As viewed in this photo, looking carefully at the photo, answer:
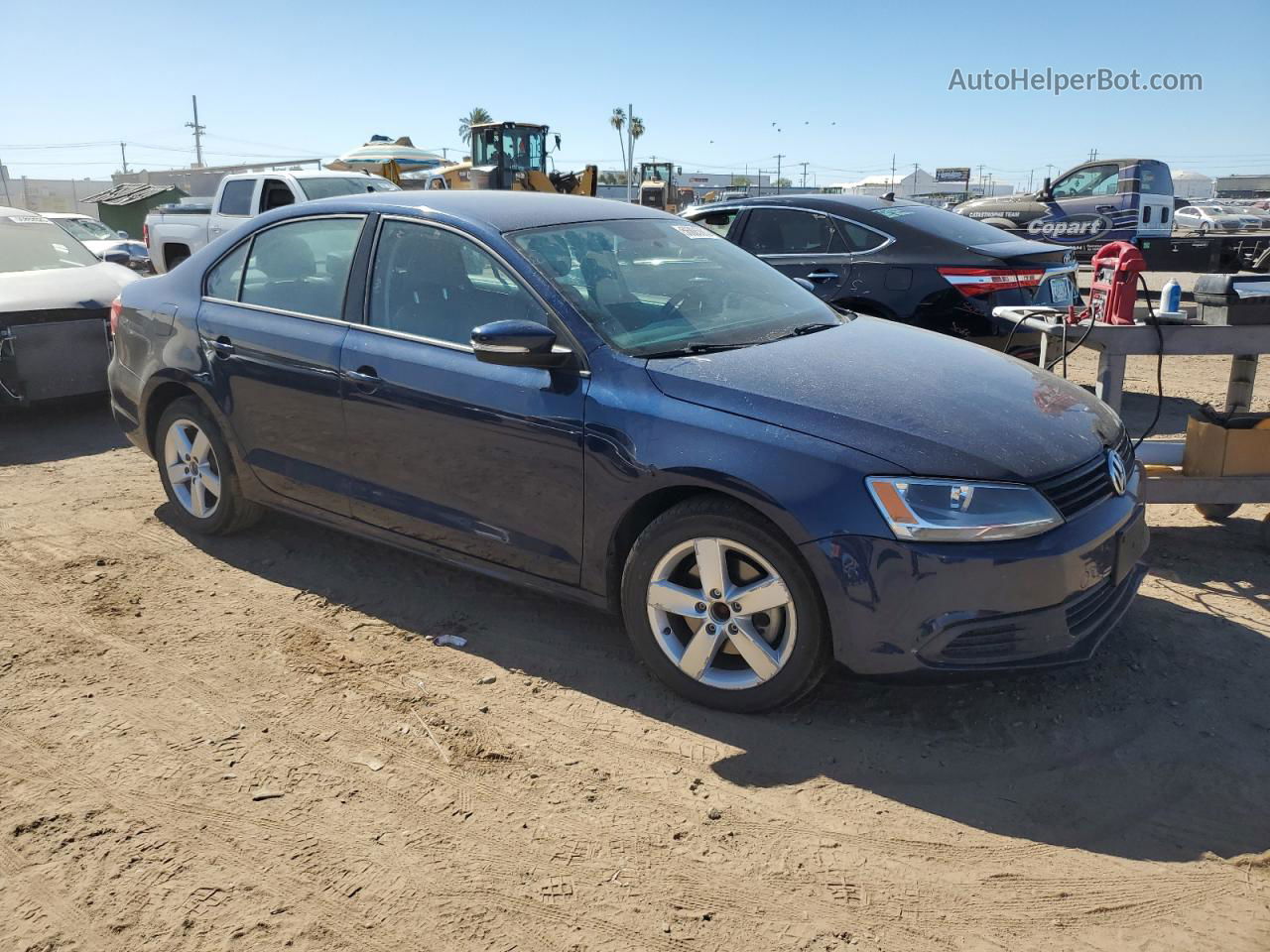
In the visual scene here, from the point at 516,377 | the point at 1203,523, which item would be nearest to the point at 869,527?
the point at 516,377

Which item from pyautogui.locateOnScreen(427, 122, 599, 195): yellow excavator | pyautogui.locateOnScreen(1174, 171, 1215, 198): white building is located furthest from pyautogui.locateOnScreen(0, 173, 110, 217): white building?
pyautogui.locateOnScreen(1174, 171, 1215, 198): white building

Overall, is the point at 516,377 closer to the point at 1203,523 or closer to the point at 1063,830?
the point at 1063,830

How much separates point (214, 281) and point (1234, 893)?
472 centimetres

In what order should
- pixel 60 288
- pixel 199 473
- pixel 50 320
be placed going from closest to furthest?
pixel 199 473 → pixel 50 320 → pixel 60 288

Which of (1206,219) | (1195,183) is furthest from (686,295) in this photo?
(1195,183)

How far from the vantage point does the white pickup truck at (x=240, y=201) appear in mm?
13008

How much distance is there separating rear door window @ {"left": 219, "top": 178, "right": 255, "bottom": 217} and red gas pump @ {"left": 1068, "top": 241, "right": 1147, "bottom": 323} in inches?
453

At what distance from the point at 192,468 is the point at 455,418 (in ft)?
6.46

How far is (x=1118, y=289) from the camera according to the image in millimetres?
4730

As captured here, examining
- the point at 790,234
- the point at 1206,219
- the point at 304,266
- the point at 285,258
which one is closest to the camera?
the point at 304,266

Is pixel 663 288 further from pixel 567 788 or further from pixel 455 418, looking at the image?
pixel 567 788

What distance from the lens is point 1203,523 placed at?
5.27m

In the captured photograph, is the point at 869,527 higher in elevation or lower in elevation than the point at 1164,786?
higher

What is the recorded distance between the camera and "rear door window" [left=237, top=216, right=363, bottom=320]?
4.27m
